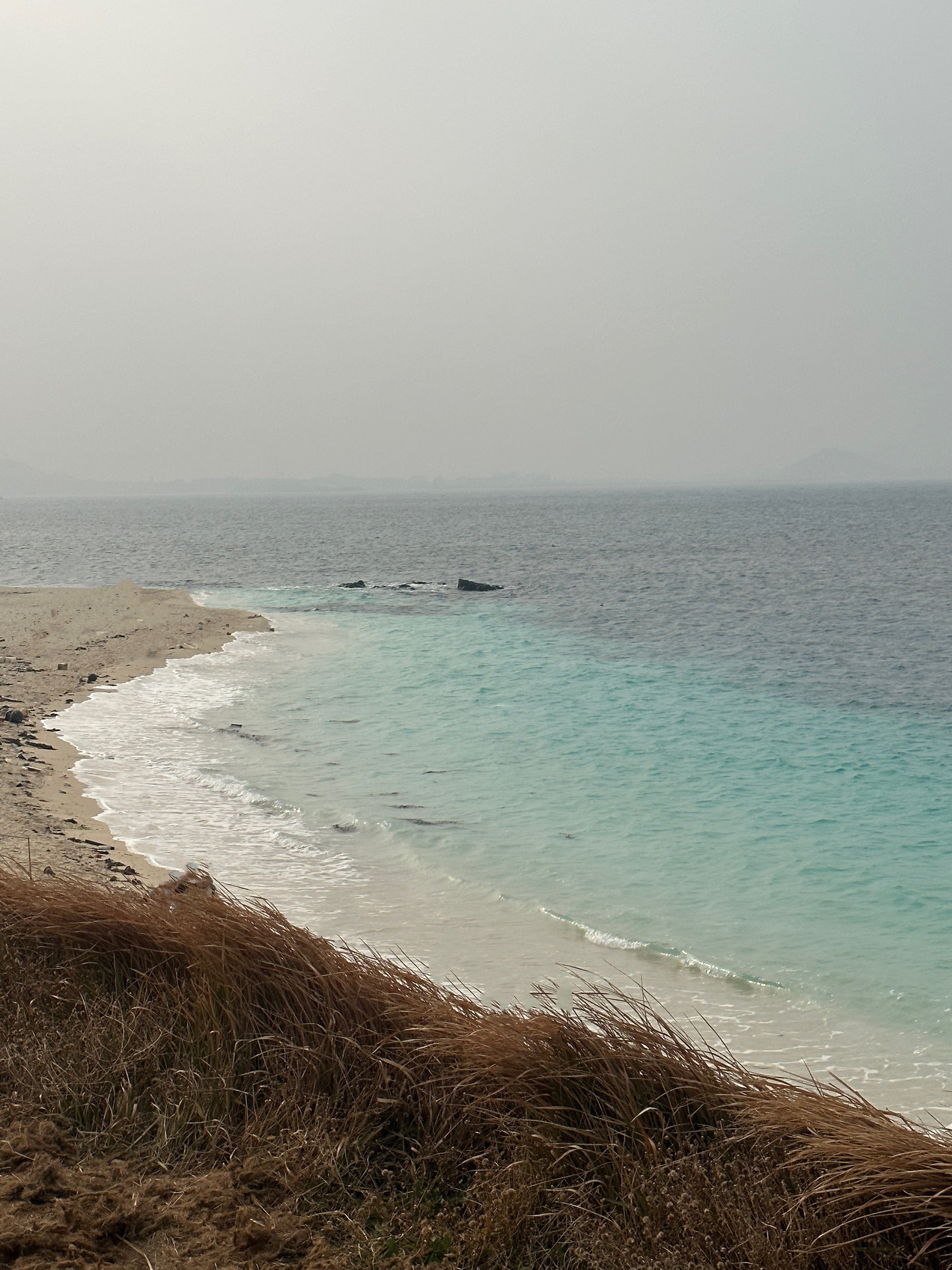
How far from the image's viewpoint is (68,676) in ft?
79.4

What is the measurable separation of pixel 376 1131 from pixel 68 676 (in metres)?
21.8

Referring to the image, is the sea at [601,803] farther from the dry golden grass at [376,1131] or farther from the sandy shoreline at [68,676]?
the dry golden grass at [376,1131]

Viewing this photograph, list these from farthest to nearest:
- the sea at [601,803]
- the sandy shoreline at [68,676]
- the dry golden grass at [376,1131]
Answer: the sandy shoreline at [68,676], the sea at [601,803], the dry golden grass at [376,1131]

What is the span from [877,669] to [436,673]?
45.0ft

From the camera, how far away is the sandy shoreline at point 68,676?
11.5 metres

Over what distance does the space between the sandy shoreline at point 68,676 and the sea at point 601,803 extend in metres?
0.63

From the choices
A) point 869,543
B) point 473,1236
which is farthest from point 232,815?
point 869,543

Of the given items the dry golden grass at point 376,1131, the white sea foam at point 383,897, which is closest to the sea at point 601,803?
the white sea foam at point 383,897

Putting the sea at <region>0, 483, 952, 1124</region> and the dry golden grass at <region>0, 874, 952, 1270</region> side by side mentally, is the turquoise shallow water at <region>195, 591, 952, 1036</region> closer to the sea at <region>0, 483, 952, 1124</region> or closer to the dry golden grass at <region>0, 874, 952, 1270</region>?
the sea at <region>0, 483, 952, 1124</region>

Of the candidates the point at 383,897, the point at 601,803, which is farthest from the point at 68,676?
the point at 383,897

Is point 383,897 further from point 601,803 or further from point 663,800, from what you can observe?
point 663,800

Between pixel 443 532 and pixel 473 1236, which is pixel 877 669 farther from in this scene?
pixel 443 532

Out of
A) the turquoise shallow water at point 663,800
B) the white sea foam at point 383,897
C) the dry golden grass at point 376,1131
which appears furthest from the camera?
the turquoise shallow water at point 663,800

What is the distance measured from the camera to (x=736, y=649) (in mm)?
31938
